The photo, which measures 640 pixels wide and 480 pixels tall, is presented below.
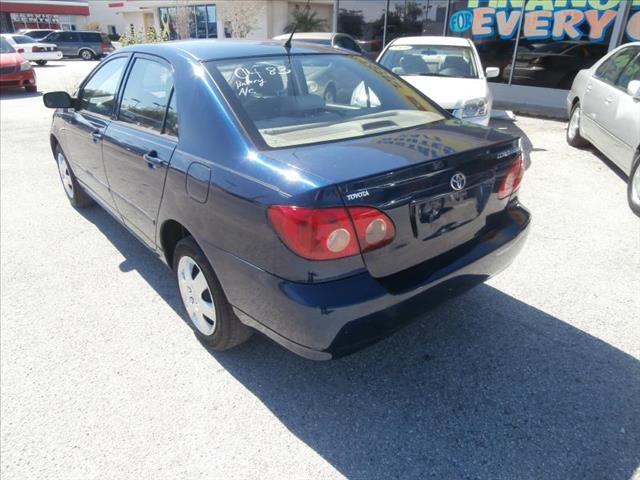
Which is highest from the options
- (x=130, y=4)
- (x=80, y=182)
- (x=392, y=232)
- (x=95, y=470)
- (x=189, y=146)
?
(x=130, y=4)

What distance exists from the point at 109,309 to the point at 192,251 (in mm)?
1123

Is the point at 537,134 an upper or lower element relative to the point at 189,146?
lower

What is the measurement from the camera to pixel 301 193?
191cm

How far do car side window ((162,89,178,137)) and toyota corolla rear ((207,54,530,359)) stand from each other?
0.32 metres

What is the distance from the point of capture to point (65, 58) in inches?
1277

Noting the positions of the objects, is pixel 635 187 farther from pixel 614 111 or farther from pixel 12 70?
pixel 12 70

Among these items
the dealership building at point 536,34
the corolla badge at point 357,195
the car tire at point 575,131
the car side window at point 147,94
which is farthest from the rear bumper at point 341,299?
the dealership building at point 536,34

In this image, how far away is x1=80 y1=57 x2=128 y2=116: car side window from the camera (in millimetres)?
3588

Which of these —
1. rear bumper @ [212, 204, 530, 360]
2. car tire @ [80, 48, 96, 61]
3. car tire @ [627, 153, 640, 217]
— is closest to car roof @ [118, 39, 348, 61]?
rear bumper @ [212, 204, 530, 360]

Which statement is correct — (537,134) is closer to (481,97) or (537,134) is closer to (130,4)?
(481,97)

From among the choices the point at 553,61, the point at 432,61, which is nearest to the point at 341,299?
the point at 432,61

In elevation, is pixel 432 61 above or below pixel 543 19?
below

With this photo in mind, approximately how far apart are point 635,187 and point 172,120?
15.1ft

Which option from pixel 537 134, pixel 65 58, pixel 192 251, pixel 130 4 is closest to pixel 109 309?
pixel 192 251
